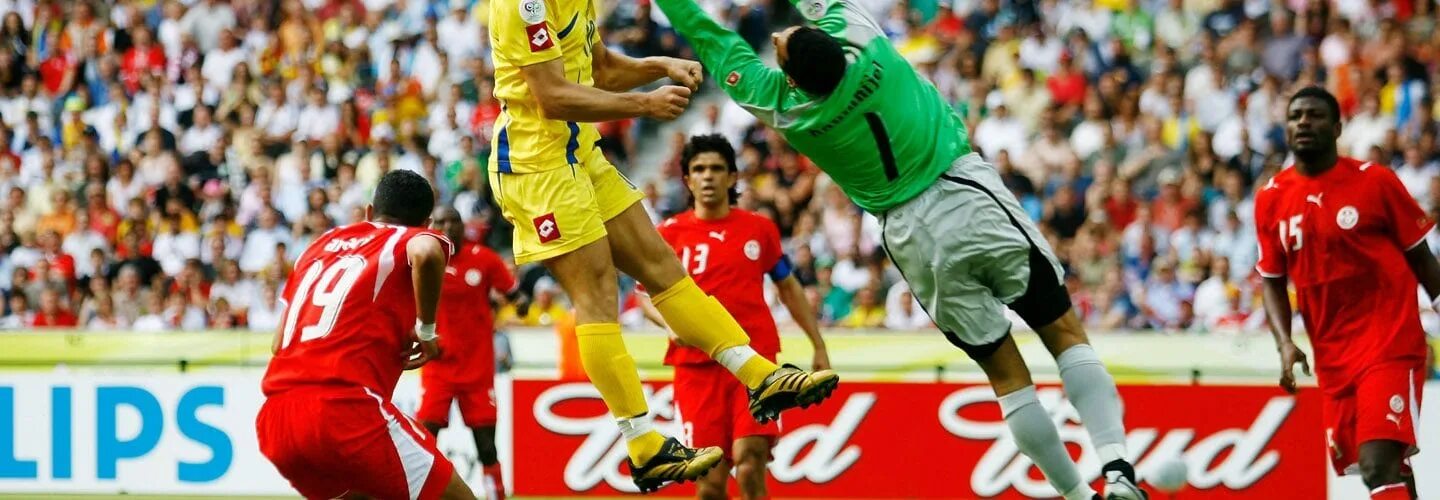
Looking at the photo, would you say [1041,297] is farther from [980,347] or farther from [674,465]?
[674,465]

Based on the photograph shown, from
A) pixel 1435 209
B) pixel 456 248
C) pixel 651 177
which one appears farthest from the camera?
pixel 651 177

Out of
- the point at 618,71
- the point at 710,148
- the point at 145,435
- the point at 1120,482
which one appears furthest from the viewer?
the point at 145,435

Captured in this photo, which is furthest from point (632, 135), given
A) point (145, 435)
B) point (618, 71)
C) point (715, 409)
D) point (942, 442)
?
point (618, 71)

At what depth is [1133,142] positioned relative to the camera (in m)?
18.0

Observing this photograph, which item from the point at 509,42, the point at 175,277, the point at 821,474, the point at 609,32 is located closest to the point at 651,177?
the point at 609,32

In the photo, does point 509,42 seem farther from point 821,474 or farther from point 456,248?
point 821,474

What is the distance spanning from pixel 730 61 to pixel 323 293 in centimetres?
195

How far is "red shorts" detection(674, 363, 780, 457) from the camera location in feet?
34.2

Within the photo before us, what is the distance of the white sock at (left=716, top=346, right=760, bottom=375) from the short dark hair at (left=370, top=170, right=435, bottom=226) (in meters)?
1.53

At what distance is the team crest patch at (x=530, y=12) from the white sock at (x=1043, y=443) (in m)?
2.51

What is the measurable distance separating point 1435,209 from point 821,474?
19.6 feet

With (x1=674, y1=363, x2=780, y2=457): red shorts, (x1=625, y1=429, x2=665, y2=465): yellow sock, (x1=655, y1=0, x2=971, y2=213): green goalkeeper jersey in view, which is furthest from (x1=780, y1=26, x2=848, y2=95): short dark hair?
(x1=674, y1=363, x2=780, y2=457): red shorts

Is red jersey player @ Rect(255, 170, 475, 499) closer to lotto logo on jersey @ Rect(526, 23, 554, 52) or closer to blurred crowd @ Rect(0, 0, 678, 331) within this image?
lotto logo on jersey @ Rect(526, 23, 554, 52)

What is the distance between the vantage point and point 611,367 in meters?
8.02
